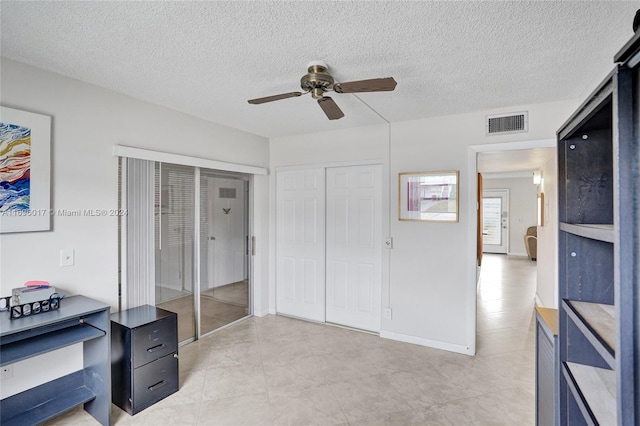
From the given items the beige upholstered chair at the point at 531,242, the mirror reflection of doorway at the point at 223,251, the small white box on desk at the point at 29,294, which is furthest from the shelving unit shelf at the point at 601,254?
the beige upholstered chair at the point at 531,242

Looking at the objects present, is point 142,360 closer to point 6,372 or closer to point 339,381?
point 6,372

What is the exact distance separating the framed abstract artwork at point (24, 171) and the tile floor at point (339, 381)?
1445 millimetres

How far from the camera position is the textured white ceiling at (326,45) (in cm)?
165

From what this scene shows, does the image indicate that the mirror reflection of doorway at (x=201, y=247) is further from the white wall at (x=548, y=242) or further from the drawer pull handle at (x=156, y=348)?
the white wall at (x=548, y=242)

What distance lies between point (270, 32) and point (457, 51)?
3.92ft

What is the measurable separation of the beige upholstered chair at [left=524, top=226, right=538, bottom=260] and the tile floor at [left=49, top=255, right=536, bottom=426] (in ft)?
19.5

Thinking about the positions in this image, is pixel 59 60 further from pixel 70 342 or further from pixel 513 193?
pixel 513 193

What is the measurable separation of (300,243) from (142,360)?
237 cm

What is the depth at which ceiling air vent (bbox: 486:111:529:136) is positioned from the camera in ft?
10.1

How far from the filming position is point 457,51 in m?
2.07

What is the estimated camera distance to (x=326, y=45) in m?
1.98

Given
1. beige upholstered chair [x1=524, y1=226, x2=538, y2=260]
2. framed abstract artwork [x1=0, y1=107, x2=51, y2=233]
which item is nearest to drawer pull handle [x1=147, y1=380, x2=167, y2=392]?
framed abstract artwork [x1=0, y1=107, x2=51, y2=233]

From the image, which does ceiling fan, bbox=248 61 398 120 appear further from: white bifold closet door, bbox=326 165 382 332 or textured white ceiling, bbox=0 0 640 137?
white bifold closet door, bbox=326 165 382 332

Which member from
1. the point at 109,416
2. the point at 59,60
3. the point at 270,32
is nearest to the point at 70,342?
the point at 109,416
